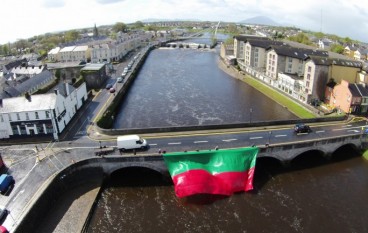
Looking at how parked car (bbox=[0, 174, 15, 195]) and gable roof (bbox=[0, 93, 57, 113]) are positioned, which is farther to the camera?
gable roof (bbox=[0, 93, 57, 113])

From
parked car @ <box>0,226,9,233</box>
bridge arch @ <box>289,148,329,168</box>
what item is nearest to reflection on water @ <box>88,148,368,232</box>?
bridge arch @ <box>289,148,329,168</box>

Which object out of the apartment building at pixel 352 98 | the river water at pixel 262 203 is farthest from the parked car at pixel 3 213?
the apartment building at pixel 352 98

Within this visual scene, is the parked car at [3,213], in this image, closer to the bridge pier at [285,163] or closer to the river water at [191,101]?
the river water at [191,101]

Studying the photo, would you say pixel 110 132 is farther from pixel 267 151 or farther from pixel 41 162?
pixel 267 151

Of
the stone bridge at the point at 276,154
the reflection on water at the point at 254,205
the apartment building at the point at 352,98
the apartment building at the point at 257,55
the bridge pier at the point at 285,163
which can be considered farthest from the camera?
the apartment building at the point at 257,55

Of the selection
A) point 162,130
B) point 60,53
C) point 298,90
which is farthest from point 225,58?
point 162,130

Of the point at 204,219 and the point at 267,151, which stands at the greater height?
the point at 267,151

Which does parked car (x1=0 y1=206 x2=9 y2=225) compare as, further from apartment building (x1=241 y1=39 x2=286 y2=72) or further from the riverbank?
apartment building (x1=241 y1=39 x2=286 y2=72)
